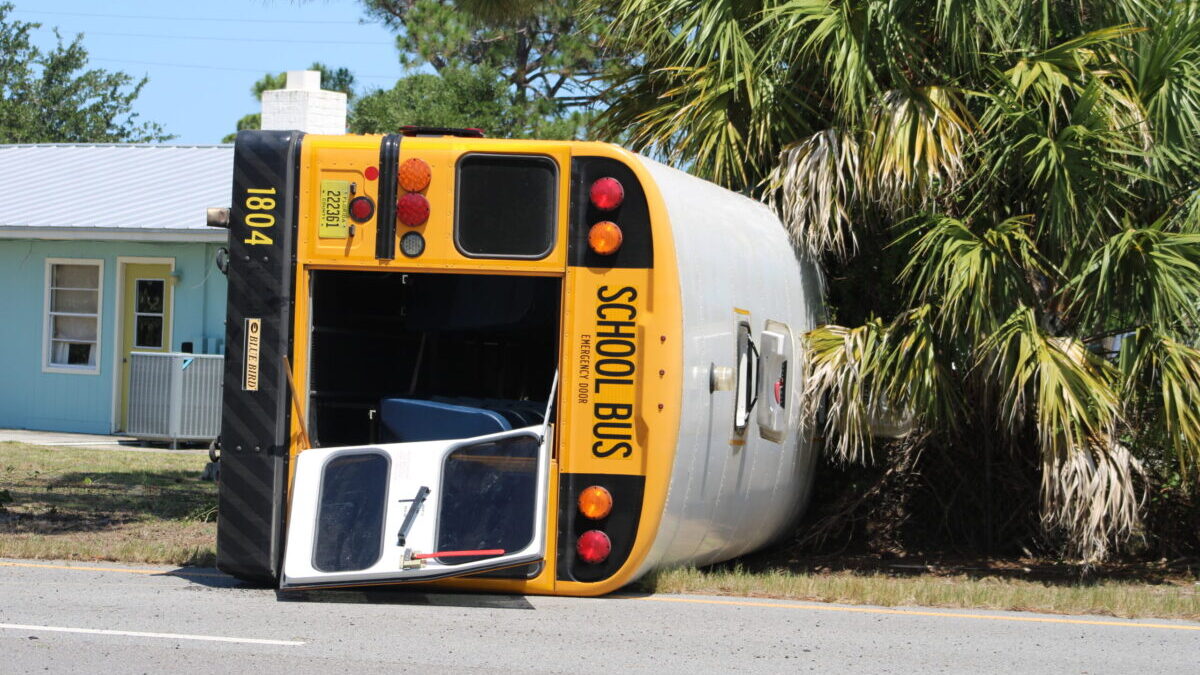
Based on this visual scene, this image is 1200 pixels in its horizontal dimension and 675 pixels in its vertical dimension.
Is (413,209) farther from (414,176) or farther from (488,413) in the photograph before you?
(488,413)

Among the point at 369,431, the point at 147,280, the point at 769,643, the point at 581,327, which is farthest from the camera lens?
the point at 147,280

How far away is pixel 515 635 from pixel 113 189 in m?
14.9

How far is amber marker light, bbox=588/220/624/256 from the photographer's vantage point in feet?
23.8

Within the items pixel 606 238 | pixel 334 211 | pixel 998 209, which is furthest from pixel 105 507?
Result: pixel 998 209

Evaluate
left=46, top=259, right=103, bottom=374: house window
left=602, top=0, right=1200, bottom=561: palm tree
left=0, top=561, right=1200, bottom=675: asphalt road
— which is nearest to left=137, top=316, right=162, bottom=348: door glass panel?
left=46, top=259, right=103, bottom=374: house window

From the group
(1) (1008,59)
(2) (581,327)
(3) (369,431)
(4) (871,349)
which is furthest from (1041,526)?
(3) (369,431)

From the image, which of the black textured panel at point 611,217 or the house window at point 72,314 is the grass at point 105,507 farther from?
the black textured panel at point 611,217

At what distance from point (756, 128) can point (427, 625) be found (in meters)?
4.70

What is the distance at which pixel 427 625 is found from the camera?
6.58 m

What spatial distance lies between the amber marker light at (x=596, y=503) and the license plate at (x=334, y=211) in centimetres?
188

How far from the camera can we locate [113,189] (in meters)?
19.4

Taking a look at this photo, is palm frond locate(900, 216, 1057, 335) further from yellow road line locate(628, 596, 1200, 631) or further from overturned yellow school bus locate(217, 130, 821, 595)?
yellow road line locate(628, 596, 1200, 631)

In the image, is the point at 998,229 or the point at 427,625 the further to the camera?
the point at 998,229

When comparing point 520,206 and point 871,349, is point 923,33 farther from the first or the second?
point 520,206
